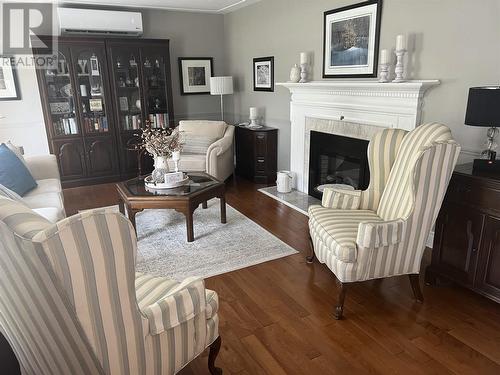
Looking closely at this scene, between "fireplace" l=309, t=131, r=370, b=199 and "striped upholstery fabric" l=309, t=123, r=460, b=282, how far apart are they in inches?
49.7

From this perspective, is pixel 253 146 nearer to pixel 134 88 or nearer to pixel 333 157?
pixel 333 157

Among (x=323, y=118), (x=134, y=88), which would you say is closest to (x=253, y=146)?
(x=323, y=118)

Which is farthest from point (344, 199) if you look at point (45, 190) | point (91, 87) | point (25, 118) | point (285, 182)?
point (25, 118)

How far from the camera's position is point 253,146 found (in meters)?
5.20

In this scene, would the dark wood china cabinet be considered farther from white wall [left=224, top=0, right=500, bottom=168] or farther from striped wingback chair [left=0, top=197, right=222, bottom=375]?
striped wingback chair [left=0, top=197, right=222, bottom=375]

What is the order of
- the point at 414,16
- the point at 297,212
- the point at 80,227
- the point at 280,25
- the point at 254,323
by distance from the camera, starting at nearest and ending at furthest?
the point at 80,227 < the point at 254,323 < the point at 414,16 < the point at 297,212 < the point at 280,25

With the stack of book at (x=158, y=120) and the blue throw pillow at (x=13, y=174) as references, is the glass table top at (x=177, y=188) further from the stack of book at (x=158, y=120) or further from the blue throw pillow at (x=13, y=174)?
the stack of book at (x=158, y=120)

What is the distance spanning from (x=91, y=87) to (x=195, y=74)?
64.8 inches

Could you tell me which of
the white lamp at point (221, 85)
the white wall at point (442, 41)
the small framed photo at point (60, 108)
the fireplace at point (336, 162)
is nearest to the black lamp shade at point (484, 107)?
the white wall at point (442, 41)

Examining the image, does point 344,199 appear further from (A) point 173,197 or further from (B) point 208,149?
(B) point 208,149

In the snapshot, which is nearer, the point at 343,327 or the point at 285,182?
the point at 343,327

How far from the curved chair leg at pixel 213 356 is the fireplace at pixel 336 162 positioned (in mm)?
2476

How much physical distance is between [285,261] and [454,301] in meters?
1.21

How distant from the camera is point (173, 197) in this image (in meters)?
3.23
